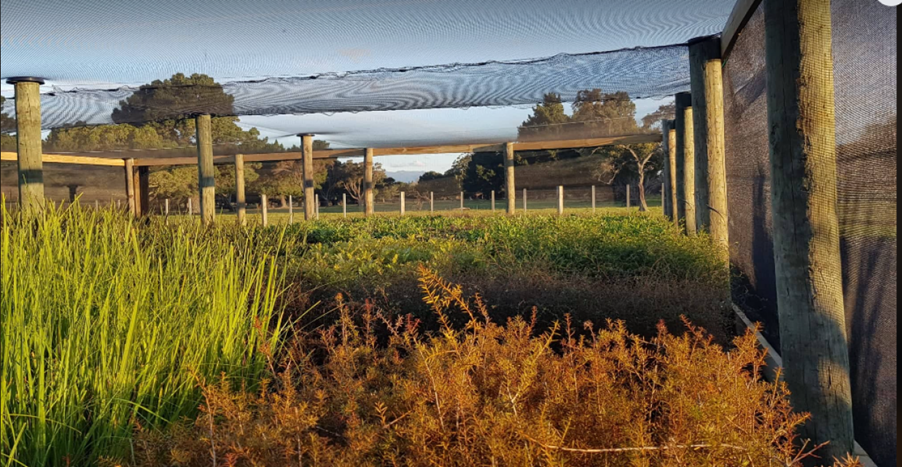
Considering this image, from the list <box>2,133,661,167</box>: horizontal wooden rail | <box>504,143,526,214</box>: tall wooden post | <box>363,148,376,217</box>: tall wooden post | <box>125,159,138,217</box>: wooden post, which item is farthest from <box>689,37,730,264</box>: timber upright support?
<box>125,159,138,217</box>: wooden post

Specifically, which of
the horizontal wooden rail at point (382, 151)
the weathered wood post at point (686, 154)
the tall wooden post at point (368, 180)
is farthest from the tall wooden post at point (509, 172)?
the weathered wood post at point (686, 154)

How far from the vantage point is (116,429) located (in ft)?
6.26

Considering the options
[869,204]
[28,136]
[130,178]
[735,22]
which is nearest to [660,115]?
[735,22]

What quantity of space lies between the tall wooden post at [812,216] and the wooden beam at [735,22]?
139cm

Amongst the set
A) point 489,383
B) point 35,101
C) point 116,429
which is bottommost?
point 116,429

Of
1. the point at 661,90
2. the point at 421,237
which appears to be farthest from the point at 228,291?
the point at 661,90

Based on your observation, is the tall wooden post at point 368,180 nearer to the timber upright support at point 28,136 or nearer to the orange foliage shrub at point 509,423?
the timber upright support at point 28,136

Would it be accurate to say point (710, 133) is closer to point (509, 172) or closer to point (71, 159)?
point (509, 172)

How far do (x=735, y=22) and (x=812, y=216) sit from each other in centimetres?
248

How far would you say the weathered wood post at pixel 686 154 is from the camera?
716 cm

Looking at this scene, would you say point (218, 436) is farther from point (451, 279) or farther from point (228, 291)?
point (451, 279)

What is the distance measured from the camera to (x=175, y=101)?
24.6 feet

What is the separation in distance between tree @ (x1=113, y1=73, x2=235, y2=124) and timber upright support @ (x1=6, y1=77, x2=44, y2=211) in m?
1.08

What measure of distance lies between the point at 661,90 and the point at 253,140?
26.5ft
